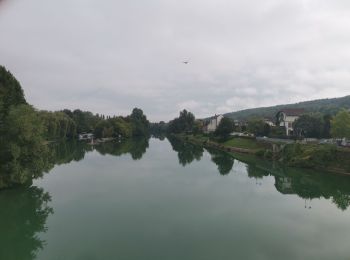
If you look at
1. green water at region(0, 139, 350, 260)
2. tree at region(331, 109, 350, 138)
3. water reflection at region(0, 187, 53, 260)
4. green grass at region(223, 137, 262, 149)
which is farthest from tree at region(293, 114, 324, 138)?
water reflection at region(0, 187, 53, 260)

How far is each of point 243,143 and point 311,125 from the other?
1407 centimetres

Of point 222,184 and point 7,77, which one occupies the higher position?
point 7,77

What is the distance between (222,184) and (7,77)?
2541cm

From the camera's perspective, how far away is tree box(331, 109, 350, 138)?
130 ft

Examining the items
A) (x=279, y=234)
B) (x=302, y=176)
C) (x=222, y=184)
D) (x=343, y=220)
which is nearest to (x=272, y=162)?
(x=302, y=176)

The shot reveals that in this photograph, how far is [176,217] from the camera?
20078mm

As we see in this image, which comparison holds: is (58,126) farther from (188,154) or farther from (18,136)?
(18,136)

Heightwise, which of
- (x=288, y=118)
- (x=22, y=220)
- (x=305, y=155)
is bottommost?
(x=22, y=220)

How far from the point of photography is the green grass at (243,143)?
59300 millimetres

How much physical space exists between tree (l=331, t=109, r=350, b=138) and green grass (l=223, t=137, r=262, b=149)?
57.7 ft

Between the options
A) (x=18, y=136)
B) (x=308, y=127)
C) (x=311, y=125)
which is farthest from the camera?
(x=308, y=127)

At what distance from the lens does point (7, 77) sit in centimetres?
3127

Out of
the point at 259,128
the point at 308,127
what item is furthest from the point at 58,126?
the point at 308,127

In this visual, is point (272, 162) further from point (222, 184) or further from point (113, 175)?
point (113, 175)
